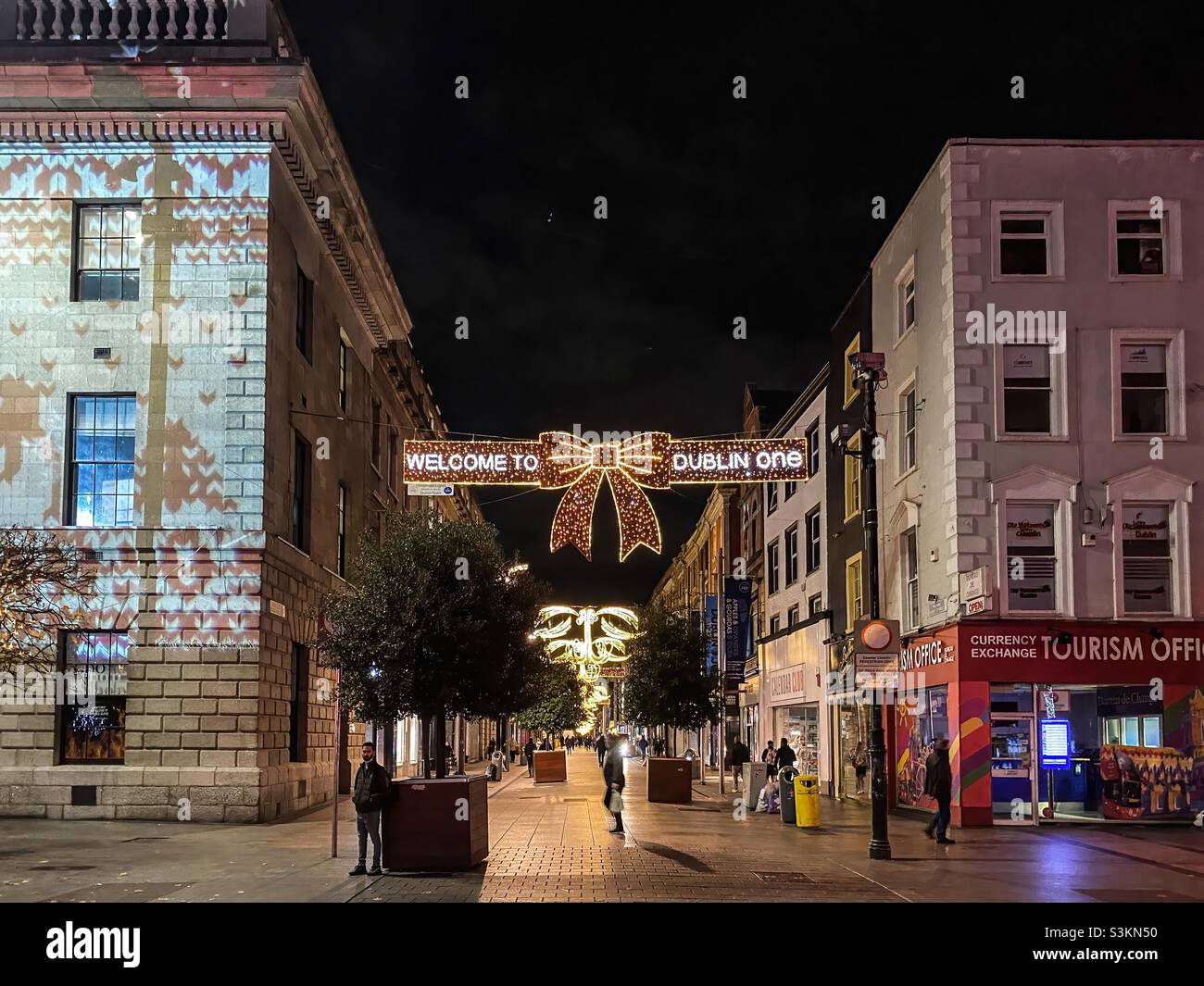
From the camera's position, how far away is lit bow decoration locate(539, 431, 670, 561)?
26688 millimetres

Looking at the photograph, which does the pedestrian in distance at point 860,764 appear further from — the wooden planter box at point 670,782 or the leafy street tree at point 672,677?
the leafy street tree at point 672,677

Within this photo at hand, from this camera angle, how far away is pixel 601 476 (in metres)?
26.9

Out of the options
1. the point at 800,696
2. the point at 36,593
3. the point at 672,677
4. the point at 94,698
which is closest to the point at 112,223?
the point at 36,593

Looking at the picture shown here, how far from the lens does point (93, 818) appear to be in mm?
24766

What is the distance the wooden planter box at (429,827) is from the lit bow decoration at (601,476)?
31.1 feet

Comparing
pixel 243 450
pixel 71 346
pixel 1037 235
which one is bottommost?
pixel 243 450

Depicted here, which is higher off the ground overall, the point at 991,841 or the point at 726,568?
the point at 726,568

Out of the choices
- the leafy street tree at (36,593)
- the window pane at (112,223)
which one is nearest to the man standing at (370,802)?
the leafy street tree at (36,593)

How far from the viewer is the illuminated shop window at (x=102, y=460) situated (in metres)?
26.0

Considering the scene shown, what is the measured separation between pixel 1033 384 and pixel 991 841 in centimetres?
955

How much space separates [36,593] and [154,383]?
5536mm
